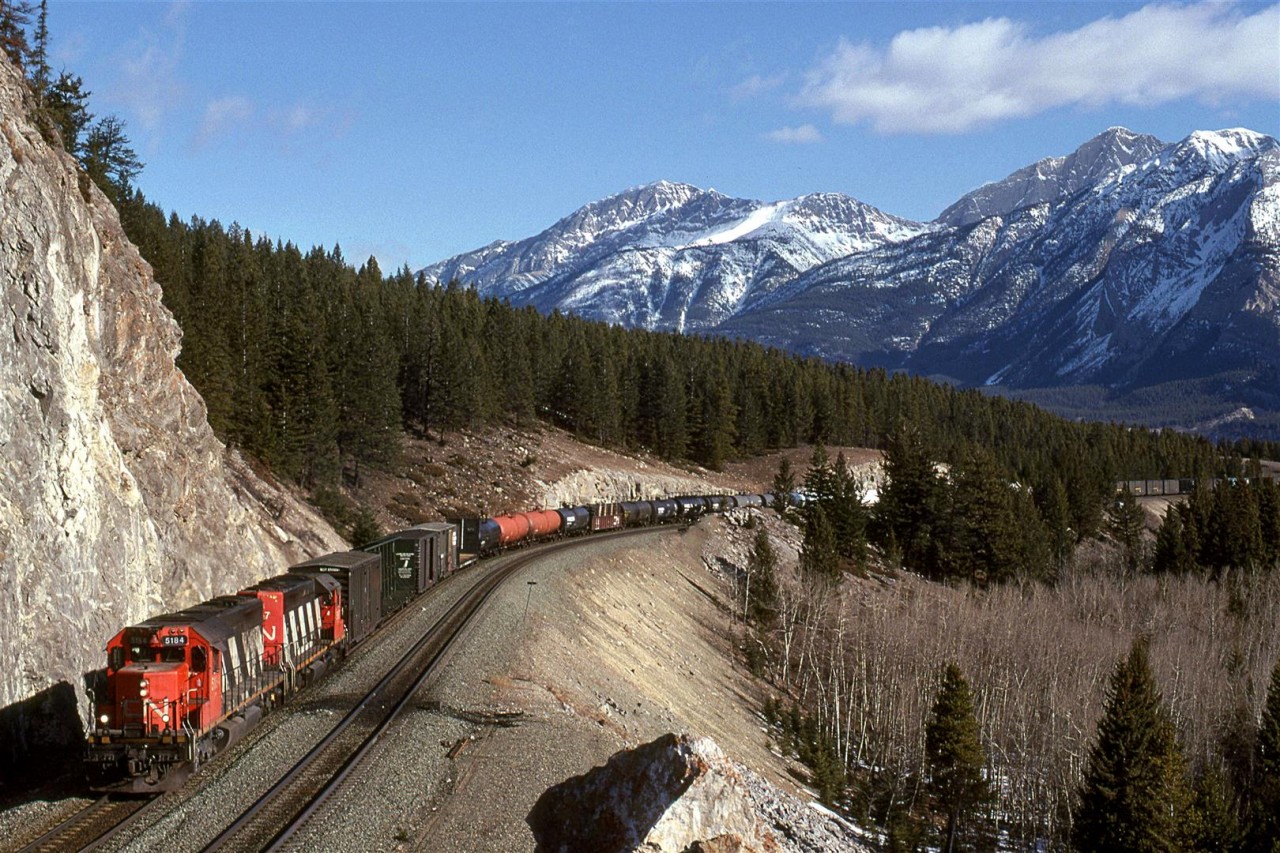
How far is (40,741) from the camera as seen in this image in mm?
25828

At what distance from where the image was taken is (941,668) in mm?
58188

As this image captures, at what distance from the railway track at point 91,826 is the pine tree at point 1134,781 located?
29.0 m

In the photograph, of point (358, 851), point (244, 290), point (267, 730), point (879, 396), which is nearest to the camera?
point (358, 851)

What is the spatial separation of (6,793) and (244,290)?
57.7m

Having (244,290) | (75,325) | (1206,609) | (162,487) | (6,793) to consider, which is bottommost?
(1206,609)

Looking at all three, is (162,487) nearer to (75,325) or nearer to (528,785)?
(75,325)

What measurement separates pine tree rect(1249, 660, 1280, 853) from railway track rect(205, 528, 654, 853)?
2586cm

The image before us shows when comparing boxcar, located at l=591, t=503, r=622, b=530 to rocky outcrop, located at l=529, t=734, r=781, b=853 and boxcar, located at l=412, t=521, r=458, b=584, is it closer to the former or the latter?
boxcar, located at l=412, t=521, r=458, b=584

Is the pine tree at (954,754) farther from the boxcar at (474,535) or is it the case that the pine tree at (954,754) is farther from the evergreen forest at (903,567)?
the boxcar at (474,535)

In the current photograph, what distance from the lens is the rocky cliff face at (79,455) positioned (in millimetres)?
26594

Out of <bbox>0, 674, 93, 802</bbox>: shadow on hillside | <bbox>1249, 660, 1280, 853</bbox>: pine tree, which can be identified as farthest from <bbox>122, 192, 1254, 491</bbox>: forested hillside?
<bbox>1249, 660, 1280, 853</bbox>: pine tree

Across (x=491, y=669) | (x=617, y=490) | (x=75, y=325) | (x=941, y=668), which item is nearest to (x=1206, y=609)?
(x=941, y=668)

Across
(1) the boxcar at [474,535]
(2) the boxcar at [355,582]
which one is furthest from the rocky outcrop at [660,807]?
(1) the boxcar at [474,535]

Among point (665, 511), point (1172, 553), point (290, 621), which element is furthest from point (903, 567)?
point (290, 621)
